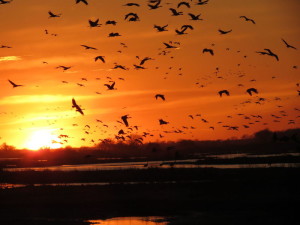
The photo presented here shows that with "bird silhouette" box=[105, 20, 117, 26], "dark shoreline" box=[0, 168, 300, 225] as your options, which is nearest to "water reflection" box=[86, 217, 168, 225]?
"dark shoreline" box=[0, 168, 300, 225]

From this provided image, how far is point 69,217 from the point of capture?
32.4 m

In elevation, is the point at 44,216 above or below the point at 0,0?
below

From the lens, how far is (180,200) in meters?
36.7

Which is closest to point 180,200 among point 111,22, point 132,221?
point 132,221

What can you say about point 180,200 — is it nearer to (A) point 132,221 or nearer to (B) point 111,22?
(A) point 132,221

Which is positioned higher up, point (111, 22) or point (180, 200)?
point (111, 22)

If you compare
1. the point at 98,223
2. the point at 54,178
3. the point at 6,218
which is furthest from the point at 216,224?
the point at 54,178

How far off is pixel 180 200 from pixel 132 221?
23.8ft

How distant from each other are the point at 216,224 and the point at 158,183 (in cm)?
1859

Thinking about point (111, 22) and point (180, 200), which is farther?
point (180, 200)

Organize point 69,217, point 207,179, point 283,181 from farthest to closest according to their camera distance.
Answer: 1. point 207,179
2. point 283,181
3. point 69,217

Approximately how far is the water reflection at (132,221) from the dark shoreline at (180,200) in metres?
0.69

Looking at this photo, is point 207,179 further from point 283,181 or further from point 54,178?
point 54,178

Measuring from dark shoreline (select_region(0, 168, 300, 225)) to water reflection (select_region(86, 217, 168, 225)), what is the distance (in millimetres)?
690
